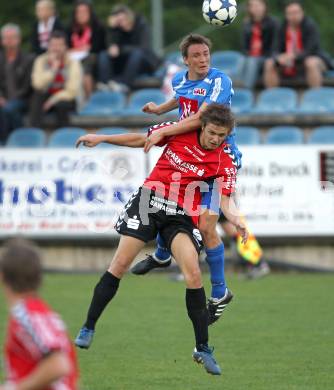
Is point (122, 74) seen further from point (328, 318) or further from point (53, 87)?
point (328, 318)

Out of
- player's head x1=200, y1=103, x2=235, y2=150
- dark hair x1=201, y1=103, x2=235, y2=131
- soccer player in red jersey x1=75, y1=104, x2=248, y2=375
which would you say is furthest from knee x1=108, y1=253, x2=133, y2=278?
dark hair x1=201, y1=103, x2=235, y2=131

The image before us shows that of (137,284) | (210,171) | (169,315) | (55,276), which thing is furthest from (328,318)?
(55,276)

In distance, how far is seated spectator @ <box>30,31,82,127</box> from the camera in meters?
16.2

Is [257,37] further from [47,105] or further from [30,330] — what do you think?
[30,330]

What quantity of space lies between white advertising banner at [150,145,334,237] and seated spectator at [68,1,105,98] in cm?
341

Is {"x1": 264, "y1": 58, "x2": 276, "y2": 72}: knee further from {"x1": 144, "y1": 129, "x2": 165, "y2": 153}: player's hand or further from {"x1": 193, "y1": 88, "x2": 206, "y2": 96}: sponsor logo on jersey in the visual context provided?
{"x1": 144, "y1": 129, "x2": 165, "y2": 153}: player's hand

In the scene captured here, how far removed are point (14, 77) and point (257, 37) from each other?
12.5 ft

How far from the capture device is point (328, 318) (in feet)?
34.7

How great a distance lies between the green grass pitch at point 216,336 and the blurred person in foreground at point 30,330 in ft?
9.65

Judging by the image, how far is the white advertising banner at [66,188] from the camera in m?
15.0

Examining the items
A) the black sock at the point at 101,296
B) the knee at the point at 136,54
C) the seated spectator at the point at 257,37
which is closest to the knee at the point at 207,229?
the black sock at the point at 101,296

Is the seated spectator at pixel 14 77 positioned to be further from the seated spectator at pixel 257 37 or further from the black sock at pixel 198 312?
the black sock at pixel 198 312

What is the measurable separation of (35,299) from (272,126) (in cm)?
1187

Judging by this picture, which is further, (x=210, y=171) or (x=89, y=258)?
(x=89, y=258)
